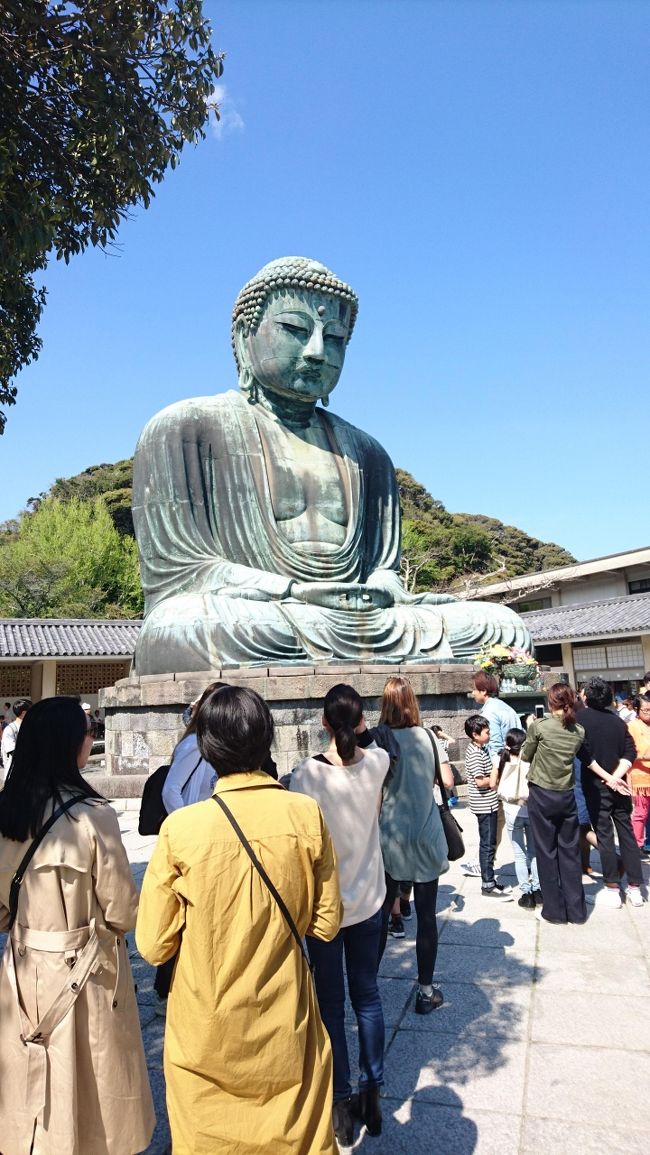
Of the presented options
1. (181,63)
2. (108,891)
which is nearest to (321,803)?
(108,891)

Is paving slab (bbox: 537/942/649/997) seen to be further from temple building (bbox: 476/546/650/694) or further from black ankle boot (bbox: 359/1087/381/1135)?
temple building (bbox: 476/546/650/694)

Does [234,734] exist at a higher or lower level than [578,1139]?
higher

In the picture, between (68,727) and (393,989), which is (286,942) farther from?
(393,989)

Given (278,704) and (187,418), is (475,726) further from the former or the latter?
(187,418)

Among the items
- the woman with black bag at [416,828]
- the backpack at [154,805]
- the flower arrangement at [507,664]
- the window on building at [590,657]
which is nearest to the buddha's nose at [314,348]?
the flower arrangement at [507,664]

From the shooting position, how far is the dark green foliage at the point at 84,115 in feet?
13.1

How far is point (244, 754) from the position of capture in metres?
1.76

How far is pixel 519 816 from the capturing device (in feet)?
14.8

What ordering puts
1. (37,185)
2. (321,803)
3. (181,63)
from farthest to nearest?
(181,63), (37,185), (321,803)

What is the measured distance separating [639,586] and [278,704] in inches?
853

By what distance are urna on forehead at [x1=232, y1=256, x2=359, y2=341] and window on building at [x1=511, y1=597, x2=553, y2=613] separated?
72.3 ft

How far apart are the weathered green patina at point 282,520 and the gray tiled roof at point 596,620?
1188 cm

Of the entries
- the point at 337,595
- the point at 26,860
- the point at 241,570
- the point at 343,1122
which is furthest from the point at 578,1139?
the point at 241,570

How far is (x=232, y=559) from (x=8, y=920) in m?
6.67
